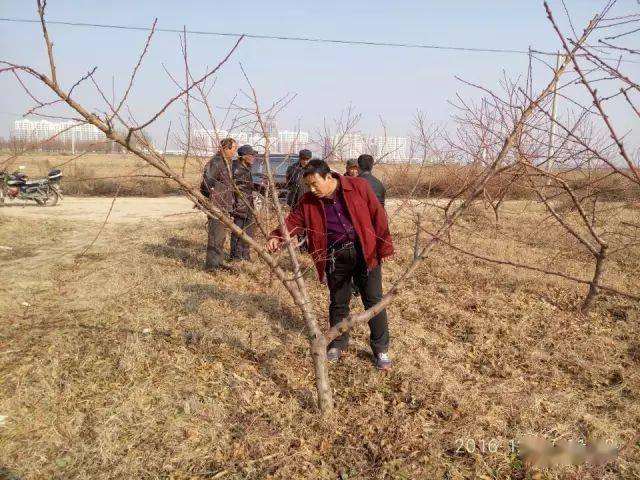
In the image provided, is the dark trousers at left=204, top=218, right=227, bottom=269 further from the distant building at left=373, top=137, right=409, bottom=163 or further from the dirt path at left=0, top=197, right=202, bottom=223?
the dirt path at left=0, top=197, right=202, bottom=223

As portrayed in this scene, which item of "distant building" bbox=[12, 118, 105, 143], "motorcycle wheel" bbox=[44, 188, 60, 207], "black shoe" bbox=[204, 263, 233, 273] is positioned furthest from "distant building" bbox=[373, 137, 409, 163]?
"motorcycle wheel" bbox=[44, 188, 60, 207]

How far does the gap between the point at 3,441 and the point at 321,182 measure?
2.27 metres

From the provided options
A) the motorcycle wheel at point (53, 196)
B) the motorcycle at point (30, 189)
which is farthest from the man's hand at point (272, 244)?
the motorcycle wheel at point (53, 196)

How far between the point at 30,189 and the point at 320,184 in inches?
490

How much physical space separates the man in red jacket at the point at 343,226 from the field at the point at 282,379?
2.45 ft

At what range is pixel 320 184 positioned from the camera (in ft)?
9.10

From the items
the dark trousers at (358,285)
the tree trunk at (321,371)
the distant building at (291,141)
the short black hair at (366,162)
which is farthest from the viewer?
the short black hair at (366,162)

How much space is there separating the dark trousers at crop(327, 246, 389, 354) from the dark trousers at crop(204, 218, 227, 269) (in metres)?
2.50

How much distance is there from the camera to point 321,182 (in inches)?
109

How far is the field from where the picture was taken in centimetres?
239

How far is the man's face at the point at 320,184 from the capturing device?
2744 mm

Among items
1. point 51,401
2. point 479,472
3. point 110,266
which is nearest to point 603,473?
point 479,472

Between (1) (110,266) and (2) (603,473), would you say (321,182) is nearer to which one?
(2) (603,473)

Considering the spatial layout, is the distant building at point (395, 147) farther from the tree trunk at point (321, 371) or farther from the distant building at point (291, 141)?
the tree trunk at point (321, 371)
